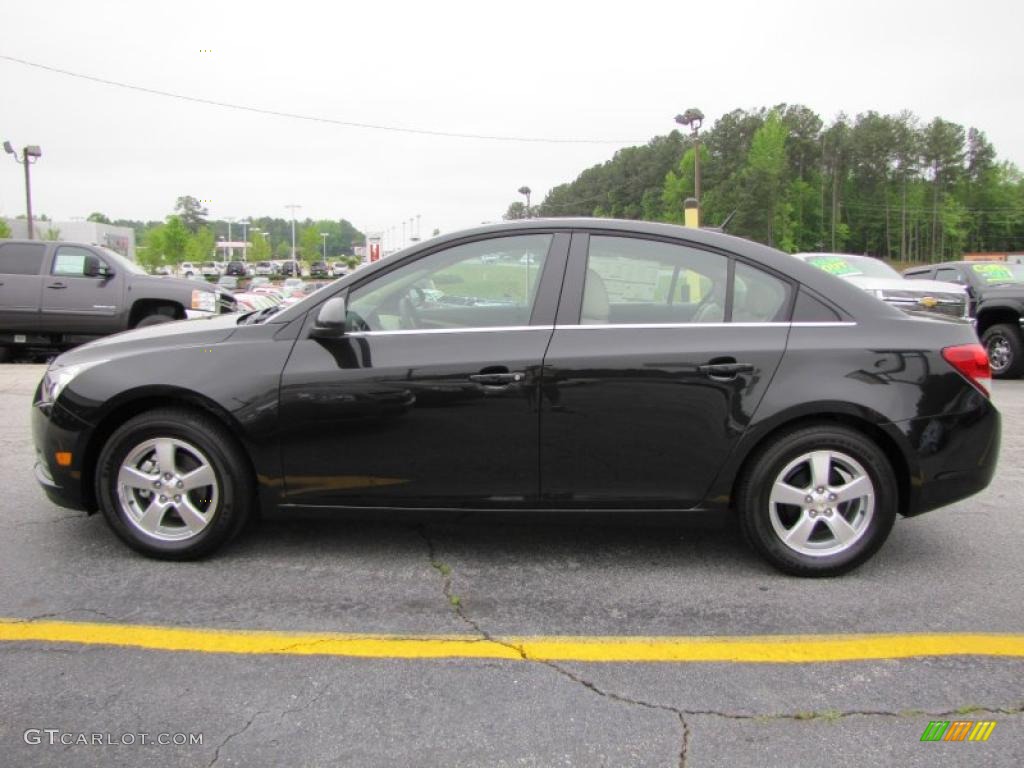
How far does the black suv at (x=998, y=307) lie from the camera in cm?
1083

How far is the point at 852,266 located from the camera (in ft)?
38.3

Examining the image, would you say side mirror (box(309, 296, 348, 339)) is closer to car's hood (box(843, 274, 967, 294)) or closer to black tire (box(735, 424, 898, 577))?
black tire (box(735, 424, 898, 577))

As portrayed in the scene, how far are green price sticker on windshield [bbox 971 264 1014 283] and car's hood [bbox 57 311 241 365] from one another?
477 inches

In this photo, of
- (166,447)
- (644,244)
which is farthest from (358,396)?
(644,244)

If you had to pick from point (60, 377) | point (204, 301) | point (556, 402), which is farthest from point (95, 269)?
Answer: point (556, 402)

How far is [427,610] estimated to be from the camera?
10.1 ft

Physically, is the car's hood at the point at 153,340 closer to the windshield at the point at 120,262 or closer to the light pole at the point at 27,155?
the windshield at the point at 120,262

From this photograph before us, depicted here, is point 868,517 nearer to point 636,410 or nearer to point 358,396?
point 636,410

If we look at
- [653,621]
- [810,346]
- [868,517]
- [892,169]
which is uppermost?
[892,169]

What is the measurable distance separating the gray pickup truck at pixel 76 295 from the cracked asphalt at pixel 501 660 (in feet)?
23.0

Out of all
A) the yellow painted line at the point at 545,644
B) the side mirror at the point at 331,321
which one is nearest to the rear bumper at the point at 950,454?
the yellow painted line at the point at 545,644

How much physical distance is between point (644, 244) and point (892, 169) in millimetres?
95633

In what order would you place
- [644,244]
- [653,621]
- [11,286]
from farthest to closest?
[11,286] < [644,244] < [653,621]

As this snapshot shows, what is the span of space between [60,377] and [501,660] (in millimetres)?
2451
